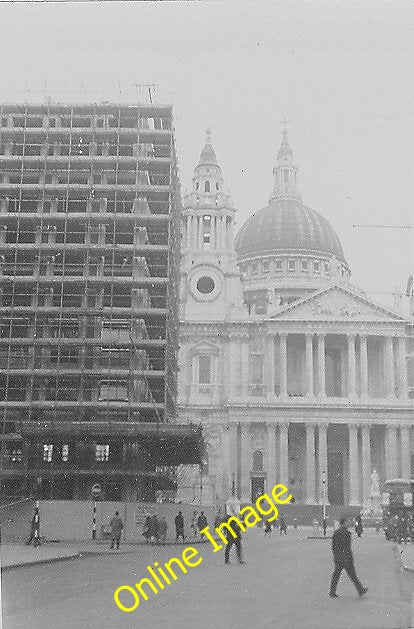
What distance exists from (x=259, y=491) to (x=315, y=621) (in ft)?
223

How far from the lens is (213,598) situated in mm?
17875

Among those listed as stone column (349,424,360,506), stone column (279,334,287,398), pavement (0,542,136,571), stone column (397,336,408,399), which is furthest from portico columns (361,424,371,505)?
pavement (0,542,136,571)

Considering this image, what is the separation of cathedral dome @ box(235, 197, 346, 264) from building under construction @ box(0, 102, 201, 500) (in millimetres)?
54103

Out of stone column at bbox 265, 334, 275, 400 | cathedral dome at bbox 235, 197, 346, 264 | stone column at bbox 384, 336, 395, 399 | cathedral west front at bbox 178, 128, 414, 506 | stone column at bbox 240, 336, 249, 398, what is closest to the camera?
cathedral west front at bbox 178, 128, 414, 506

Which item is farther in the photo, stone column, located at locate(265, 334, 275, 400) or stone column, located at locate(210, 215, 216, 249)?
stone column, located at locate(210, 215, 216, 249)

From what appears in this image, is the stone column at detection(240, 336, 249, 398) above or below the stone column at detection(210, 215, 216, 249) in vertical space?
below

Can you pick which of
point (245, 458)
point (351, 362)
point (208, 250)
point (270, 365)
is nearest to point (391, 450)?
point (351, 362)

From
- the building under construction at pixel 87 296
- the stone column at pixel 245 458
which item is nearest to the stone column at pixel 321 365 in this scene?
the stone column at pixel 245 458

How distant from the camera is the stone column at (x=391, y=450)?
8262 cm

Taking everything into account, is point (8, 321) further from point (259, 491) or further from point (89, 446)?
point (259, 491)

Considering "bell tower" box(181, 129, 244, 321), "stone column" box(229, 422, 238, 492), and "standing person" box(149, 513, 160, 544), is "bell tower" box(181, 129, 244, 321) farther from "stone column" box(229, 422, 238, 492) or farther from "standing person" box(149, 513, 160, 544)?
"standing person" box(149, 513, 160, 544)

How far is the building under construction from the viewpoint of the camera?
162 feet

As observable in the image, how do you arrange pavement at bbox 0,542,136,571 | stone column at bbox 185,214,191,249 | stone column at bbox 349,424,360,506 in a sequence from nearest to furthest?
pavement at bbox 0,542,136,571
stone column at bbox 349,424,360,506
stone column at bbox 185,214,191,249

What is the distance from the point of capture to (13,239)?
176ft
